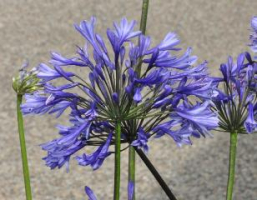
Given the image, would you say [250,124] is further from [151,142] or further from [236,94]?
[151,142]

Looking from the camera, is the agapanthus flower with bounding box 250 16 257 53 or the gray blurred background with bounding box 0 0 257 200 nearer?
the agapanthus flower with bounding box 250 16 257 53

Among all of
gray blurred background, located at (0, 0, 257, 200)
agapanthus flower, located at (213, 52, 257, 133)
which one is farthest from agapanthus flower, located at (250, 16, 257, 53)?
gray blurred background, located at (0, 0, 257, 200)

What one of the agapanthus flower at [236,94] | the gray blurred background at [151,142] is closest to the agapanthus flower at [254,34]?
the agapanthus flower at [236,94]

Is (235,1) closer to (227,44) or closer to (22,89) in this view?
(227,44)

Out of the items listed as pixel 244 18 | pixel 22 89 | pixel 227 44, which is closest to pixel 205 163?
pixel 227 44

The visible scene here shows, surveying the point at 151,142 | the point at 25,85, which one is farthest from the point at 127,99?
the point at 151,142

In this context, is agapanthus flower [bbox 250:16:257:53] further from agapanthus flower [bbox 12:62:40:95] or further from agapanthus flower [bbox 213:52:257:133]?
agapanthus flower [bbox 12:62:40:95]
